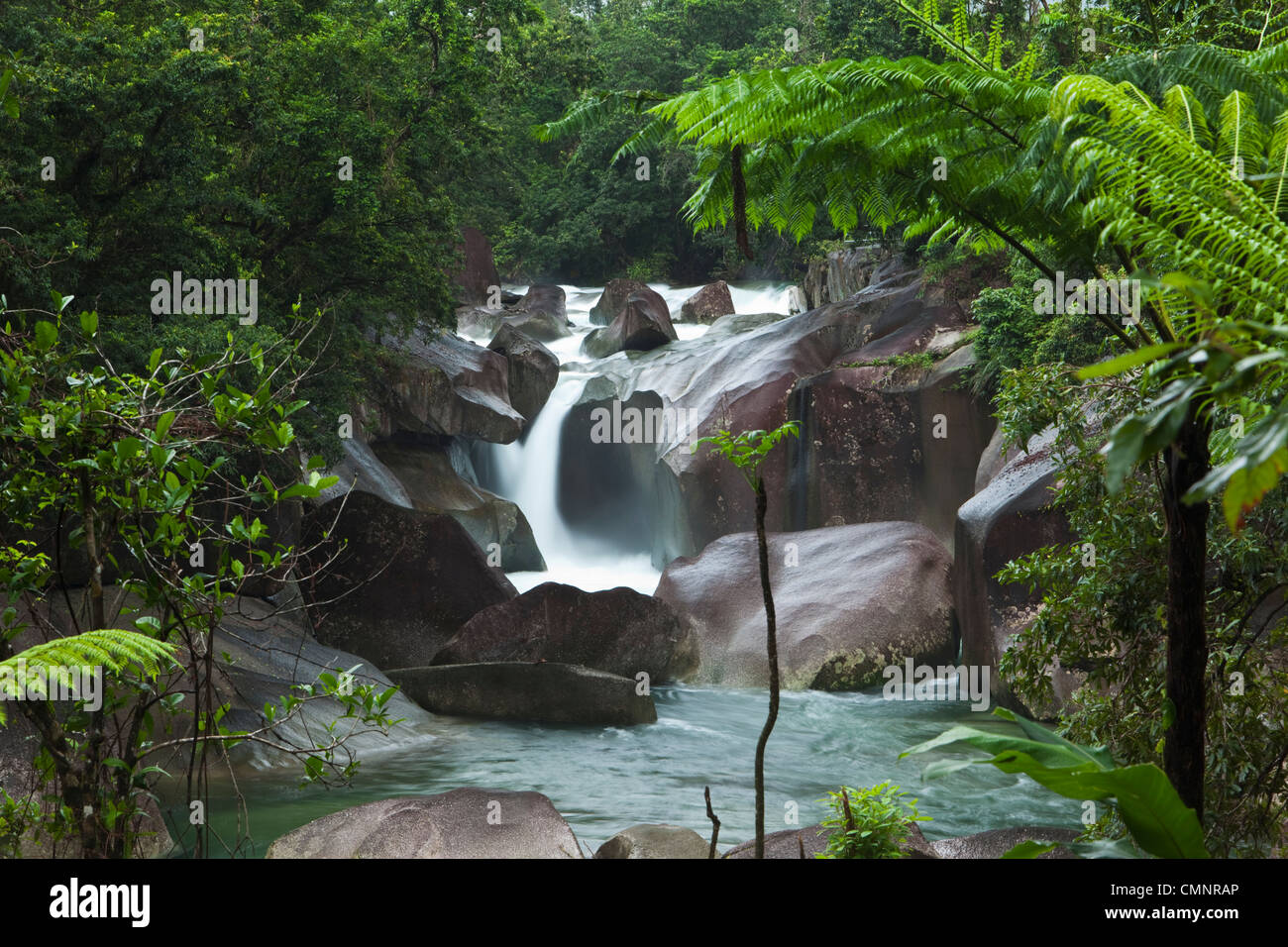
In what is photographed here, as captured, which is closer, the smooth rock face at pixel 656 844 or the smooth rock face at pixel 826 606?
the smooth rock face at pixel 656 844

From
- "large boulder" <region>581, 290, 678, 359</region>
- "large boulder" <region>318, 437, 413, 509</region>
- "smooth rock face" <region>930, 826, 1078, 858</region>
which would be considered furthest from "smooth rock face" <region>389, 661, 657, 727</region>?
"large boulder" <region>581, 290, 678, 359</region>

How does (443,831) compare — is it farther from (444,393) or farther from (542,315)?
(542,315)

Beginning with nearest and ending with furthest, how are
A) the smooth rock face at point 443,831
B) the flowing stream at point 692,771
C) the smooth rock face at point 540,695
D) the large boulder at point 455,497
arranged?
the smooth rock face at point 443,831 < the flowing stream at point 692,771 < the smooth rock face at point 540,695 < the large boulder at point 455,497

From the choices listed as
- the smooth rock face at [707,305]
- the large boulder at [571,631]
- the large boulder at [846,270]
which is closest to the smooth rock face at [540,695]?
the large boulder at [571,631]

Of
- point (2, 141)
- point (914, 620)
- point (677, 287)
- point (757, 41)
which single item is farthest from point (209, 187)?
point (757, 41)

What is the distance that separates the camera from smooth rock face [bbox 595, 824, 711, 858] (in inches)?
215

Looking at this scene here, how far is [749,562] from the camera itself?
44.0ft

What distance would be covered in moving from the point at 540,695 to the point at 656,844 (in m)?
4.65

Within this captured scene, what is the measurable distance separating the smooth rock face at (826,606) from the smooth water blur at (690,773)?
0.62 m

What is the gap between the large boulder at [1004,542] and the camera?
381 inches

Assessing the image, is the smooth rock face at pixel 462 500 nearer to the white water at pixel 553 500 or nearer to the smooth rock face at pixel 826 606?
the white water at pixel 553 500

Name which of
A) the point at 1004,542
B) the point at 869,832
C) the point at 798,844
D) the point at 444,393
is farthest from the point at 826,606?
the point at 444,393

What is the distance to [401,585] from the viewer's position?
39.4 ft
